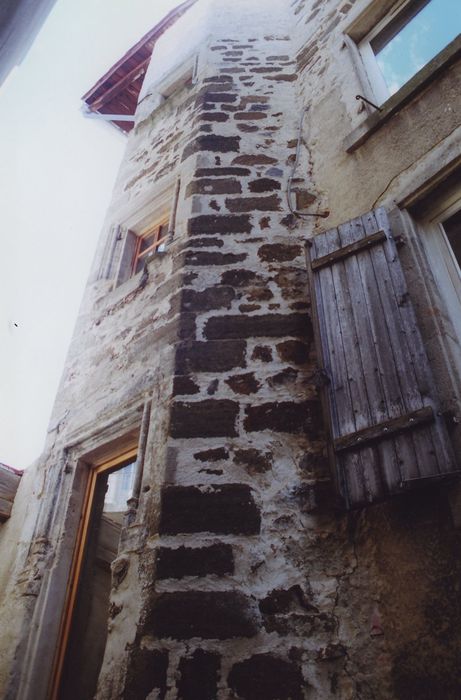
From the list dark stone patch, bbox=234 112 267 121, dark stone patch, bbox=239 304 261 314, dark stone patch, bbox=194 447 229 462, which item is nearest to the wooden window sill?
dark stone patch, bbox=234 112 267 121

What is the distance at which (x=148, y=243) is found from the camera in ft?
16.5

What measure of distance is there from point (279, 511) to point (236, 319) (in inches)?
48.6

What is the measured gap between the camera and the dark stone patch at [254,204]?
376 cm

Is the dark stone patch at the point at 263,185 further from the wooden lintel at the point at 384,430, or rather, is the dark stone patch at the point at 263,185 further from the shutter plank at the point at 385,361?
the wooden lintel at the point at 384,430

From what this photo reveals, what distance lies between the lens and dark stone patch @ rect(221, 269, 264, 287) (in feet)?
11.0

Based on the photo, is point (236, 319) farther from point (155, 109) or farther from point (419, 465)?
point (155, 109)

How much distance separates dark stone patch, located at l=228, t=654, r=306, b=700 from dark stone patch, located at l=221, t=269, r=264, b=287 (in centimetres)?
214

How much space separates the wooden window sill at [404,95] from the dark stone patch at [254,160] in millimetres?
710

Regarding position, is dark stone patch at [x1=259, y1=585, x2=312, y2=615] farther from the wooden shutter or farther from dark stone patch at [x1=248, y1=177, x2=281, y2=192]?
dark stone patch at [x1=248, y1=177, x2=281, y2=192]

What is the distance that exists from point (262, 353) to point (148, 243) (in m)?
2.51

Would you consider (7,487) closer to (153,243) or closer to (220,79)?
(153,243)

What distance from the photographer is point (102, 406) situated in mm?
3502

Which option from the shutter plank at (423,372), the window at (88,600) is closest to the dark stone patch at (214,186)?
the shutter plank at (423,372)

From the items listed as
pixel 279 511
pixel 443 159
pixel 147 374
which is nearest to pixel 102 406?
pixel 147 374
